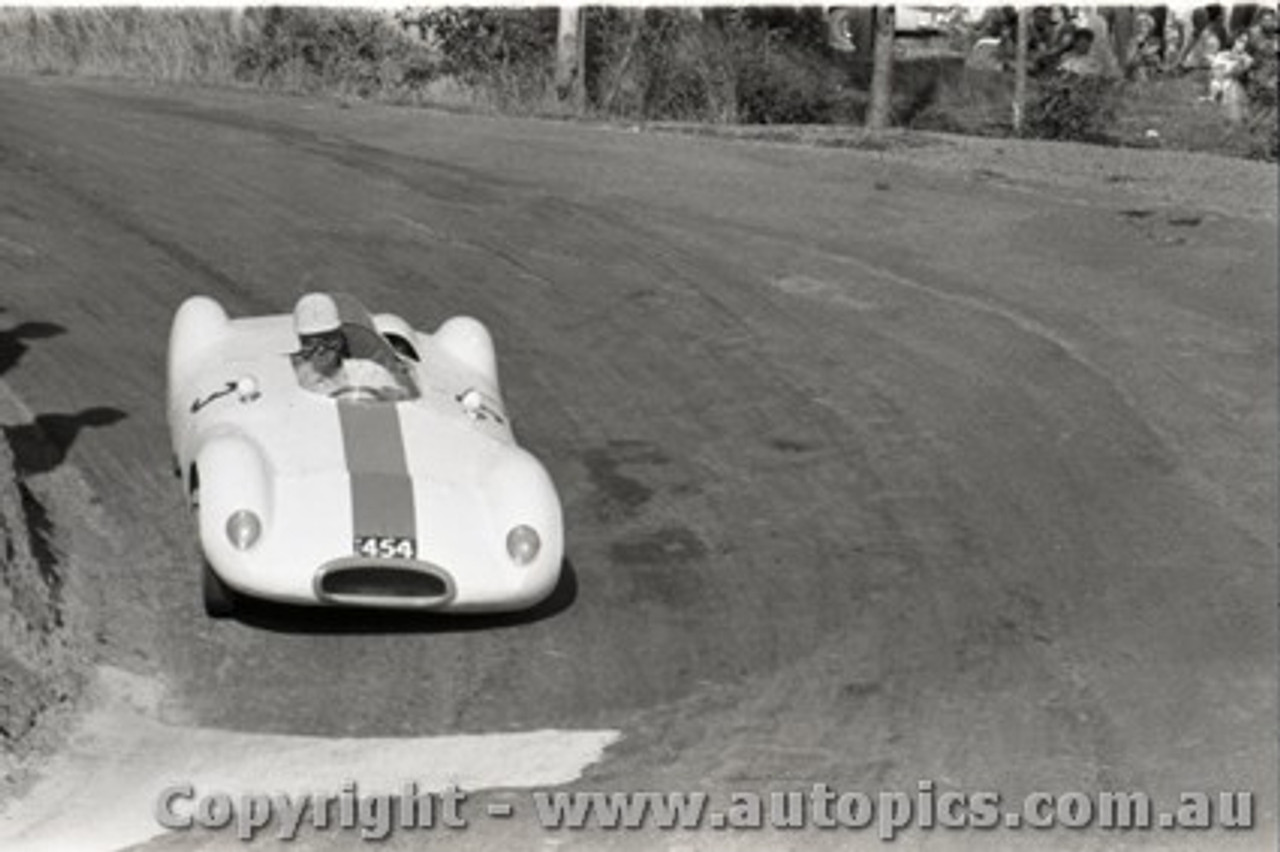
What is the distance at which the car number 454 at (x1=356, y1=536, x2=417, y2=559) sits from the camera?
11.5 metres

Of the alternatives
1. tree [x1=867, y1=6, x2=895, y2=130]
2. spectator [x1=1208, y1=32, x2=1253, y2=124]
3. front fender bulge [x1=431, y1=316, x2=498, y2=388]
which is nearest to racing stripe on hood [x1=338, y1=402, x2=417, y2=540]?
front fender bulge [x1=431, y1=316, x2=498, y2=388]

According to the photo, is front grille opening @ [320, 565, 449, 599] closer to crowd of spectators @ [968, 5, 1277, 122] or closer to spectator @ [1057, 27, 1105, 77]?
crowd of spectators @ [968, 5, 1277, 122]

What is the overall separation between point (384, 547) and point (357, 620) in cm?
65

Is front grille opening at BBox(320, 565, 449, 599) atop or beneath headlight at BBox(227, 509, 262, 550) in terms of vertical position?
beneath

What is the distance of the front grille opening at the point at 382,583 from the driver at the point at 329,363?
1499 millimetres

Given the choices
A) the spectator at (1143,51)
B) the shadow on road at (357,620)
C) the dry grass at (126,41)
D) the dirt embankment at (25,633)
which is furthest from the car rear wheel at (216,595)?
the spectator at (1143,51)

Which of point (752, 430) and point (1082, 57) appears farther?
point (1082, 57)

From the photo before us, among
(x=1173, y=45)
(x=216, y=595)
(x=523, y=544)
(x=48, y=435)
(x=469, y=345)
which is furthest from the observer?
(x=1173, y=45)

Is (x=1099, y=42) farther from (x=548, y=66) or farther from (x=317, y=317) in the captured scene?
(x=317, y=317)

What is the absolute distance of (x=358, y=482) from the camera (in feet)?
39.3

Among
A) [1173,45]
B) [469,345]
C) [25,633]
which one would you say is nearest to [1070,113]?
[1173,45]

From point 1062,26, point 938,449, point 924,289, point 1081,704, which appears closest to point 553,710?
point 1081,704

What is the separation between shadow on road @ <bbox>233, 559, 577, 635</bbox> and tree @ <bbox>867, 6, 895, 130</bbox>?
13.5m

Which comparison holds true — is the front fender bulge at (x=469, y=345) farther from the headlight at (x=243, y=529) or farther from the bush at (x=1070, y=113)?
the bush at (x=1070, y=113)
